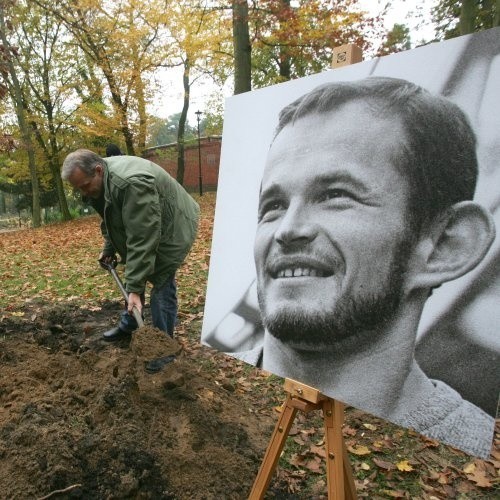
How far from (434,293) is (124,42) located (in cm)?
1603

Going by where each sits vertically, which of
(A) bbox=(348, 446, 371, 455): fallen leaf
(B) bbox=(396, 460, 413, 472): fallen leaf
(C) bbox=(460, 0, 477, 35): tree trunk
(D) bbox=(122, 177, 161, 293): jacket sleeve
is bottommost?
(A) bbox=(348, 446, 371, 455): fallen leaf

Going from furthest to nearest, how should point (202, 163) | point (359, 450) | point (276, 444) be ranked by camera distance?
point (202, 163)
point (359, 450)
point (276, 444)

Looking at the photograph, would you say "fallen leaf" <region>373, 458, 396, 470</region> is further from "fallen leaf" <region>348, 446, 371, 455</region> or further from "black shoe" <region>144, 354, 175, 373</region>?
"black shoe" <region>144, 354, 175, 373</region>

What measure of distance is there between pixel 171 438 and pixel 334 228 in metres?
1.58

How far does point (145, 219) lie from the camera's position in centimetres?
288

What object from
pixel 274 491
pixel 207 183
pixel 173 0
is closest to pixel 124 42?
pixel 173 0

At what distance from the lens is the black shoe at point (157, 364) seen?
9.31 ft

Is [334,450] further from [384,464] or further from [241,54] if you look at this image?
[241,54]

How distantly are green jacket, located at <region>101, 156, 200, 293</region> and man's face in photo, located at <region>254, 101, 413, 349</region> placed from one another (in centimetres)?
114

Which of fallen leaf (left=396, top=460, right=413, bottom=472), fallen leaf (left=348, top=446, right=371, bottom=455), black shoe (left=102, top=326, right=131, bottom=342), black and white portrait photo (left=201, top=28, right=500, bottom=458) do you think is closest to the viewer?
black and white portrait photo (left=201, top=28, right=500, bottom=458)

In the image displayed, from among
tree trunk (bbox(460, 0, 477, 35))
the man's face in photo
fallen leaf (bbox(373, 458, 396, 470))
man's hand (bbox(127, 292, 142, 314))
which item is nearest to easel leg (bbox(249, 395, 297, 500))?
the man's face in photo

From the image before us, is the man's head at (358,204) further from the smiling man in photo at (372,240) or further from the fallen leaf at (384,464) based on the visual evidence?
the fallen leaf at (384,464)

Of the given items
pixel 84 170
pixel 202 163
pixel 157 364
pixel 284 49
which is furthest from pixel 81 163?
pixel 202 163

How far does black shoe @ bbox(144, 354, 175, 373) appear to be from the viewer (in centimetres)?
284
